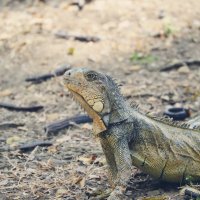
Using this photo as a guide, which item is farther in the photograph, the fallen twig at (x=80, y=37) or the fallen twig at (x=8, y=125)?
the fallen twig at (x=80, y=37)

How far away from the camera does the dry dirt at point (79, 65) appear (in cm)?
488

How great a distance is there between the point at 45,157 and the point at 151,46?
4168mm

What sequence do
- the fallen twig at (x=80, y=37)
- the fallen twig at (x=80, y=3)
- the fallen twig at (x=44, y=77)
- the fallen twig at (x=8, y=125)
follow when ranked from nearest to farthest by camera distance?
the fallen twig at (x=8, y=125) → the fallen twig at (x=44, y=77) → the fallen twig at (x=80, y=37) → the fallen twig at (x=80, y=3)

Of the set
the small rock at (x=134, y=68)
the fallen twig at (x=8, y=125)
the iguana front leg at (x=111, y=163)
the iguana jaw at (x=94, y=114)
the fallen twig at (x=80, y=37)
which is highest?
the iguana jaw at (x=94, y=114)

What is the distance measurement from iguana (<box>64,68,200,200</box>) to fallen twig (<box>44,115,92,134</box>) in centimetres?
177

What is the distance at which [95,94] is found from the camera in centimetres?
432

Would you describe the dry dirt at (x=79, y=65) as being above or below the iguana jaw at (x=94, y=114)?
below

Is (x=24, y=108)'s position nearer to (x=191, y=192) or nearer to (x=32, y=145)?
(x=32, y=145)

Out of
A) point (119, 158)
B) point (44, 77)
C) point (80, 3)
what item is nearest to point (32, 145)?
point (119, 158)

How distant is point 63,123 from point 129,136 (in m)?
1.98

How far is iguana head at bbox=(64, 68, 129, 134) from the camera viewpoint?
431 centimetres

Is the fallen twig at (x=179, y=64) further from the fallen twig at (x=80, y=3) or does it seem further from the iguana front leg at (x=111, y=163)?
the iguana front leg at (x=111, y=163)

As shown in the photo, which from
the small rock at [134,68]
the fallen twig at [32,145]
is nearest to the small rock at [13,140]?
the fallen twig at [32,145]

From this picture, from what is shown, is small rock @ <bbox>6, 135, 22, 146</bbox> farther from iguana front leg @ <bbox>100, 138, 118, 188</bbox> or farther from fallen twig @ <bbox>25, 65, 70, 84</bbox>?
fallen twig @ <bbox>25, 65, 70, 84</bbox>
